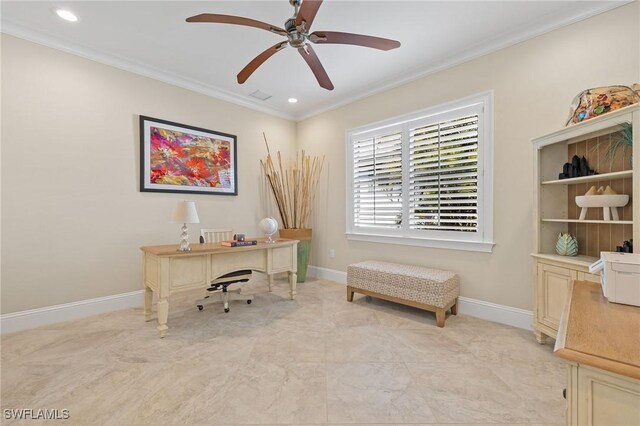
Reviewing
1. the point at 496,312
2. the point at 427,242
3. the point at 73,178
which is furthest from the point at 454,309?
the point at 73,178

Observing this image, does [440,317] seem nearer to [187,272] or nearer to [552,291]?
[552,291]

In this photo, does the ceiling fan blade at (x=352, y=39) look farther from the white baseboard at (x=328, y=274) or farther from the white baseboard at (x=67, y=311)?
the white baseboard at (x=67, y=311)

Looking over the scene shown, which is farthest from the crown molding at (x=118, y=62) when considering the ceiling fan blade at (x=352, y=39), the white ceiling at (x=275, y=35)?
the ceiling fan blade at (x=352, y=39)

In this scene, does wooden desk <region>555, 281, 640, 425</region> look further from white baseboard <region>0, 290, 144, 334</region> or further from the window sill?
white baseboard <region>0, 290, 144, 334</region>

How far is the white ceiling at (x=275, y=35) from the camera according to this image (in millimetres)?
2244

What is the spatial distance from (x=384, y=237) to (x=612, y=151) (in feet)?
7.19

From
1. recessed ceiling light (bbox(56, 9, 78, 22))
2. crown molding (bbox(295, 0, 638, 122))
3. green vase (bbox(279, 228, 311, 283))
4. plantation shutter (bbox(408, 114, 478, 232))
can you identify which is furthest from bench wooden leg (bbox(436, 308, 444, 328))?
recessed ceiling light (bbox(56, 9, 78, 22))

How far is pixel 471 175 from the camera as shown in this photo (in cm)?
284

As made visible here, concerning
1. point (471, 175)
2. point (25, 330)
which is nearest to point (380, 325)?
point (471, 175)

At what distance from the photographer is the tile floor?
150cm

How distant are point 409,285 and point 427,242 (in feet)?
2.09

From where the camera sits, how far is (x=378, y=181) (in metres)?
3.68

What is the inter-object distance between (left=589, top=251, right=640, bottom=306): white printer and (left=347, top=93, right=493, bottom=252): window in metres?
1.63

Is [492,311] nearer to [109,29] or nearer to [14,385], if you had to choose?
[14,385]
